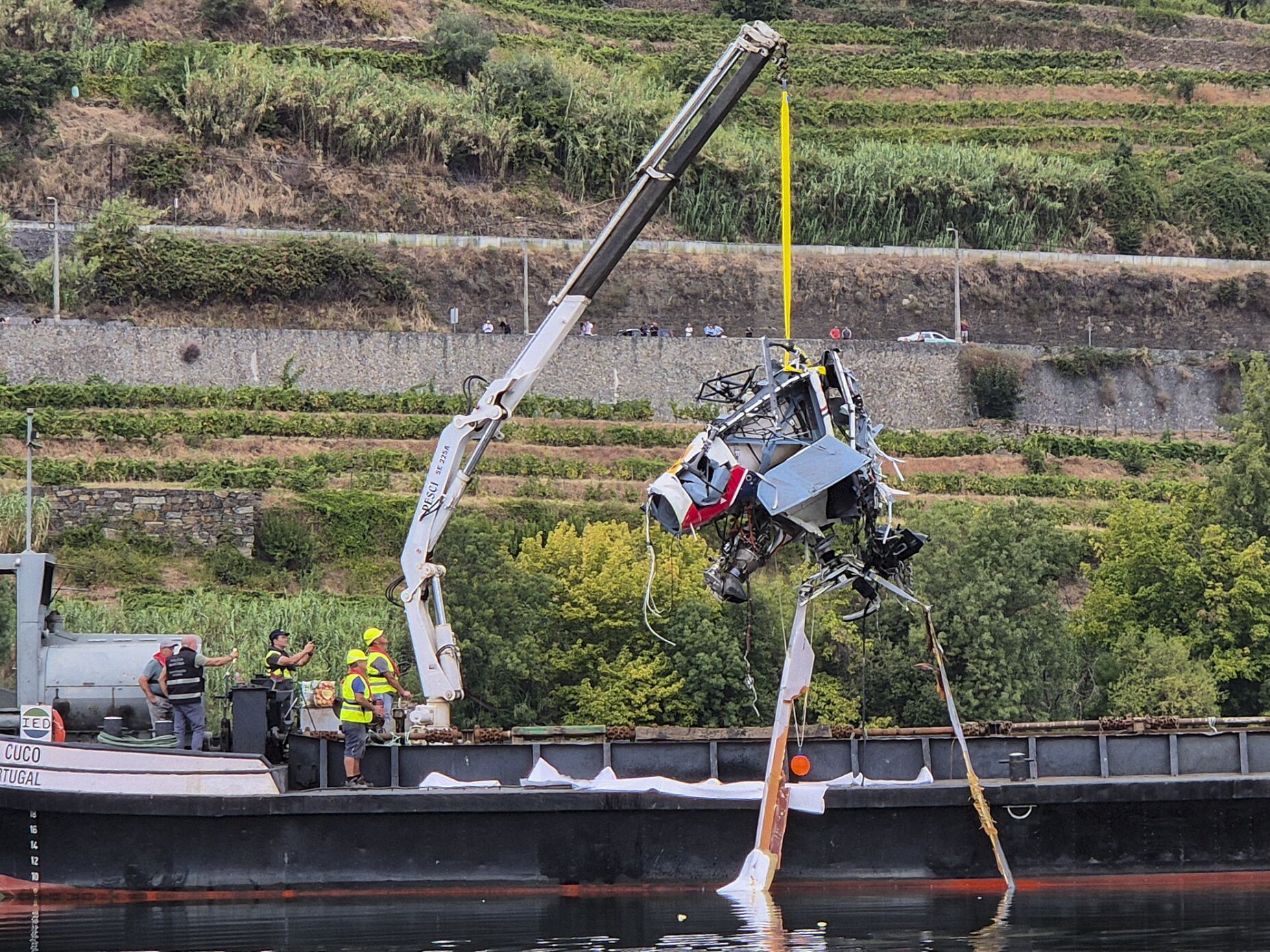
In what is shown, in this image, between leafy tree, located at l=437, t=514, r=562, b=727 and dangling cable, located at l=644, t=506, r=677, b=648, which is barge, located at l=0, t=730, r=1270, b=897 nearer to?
dangling cable, located at l=644, t=506, r=677, b=648

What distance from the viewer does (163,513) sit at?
47625 millimetres

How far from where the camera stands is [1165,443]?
59.4 m

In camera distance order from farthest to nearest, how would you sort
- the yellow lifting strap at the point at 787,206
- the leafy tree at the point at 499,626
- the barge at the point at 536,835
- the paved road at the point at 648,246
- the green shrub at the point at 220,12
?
the green shrub at the point at 220,12, the paved road at the point at 648,246, the leafy tree at the point at 499,626, the barge at the point at 536,835, the yellow lifting strap at the point at 787,206

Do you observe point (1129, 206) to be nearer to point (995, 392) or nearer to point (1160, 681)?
point (995, 392)

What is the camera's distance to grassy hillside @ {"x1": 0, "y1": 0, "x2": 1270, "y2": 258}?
7012 cm

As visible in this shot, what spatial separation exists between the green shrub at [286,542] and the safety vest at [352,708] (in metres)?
23.0

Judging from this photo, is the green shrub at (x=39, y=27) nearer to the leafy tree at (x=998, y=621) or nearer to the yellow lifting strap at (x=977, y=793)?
the leafy tree at (x=998, y=621)

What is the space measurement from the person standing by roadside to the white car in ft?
132

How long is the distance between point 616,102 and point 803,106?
30.8 feet

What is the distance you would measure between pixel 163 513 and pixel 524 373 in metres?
23.1

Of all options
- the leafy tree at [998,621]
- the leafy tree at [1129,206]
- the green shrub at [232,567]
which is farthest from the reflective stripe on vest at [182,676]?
the leafy tree at [1129,206]

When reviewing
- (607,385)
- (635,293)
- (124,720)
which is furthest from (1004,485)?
(124,720)

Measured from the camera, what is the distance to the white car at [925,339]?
2484 inches

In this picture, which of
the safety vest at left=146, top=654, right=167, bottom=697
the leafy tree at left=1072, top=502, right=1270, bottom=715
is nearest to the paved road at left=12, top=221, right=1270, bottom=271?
the leafy tree at left=1072, top=502, right=1270, bottom=715
